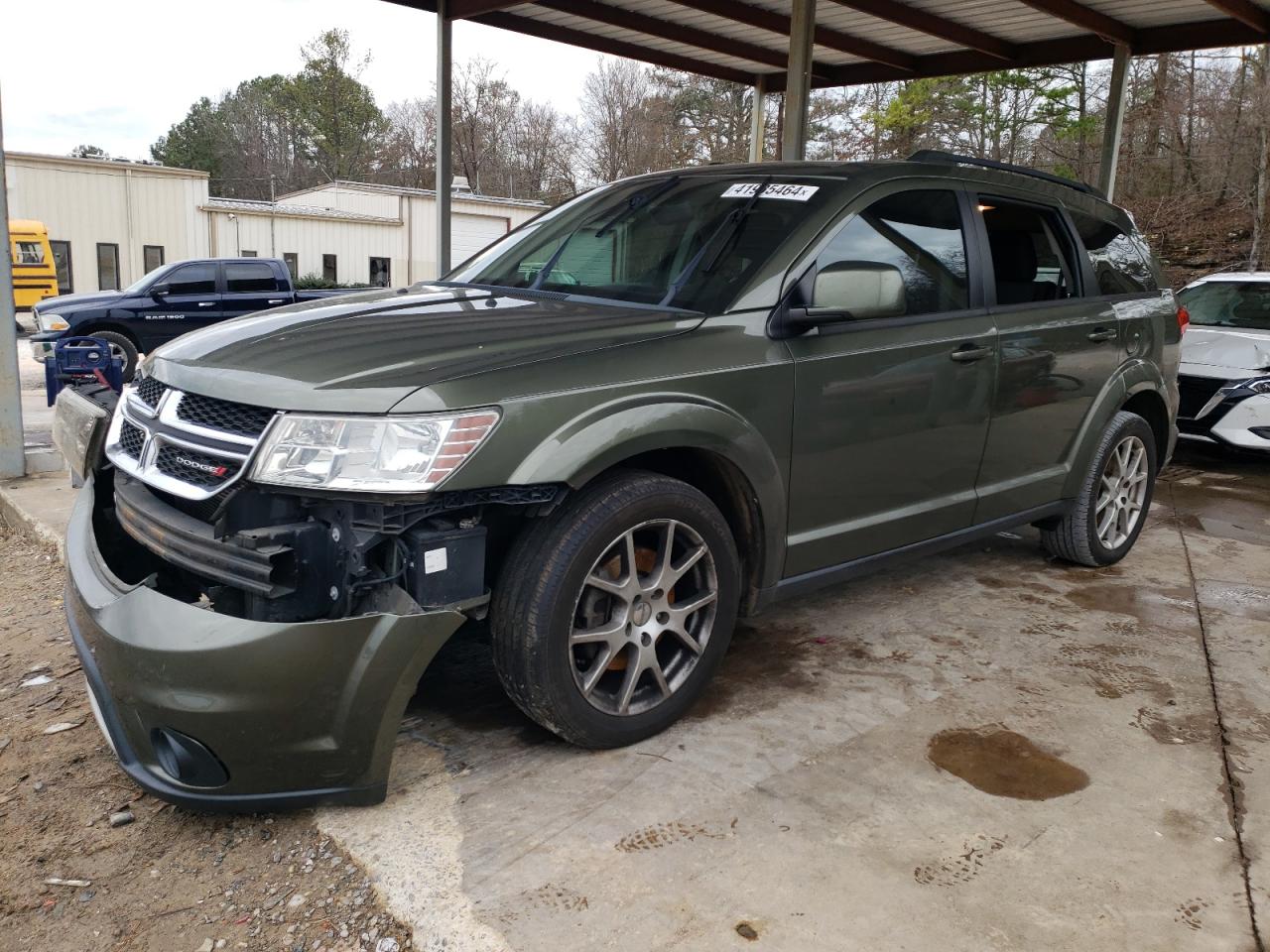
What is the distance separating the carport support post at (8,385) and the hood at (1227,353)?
8.02 m

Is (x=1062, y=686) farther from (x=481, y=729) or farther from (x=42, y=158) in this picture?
(x=42, y=158)

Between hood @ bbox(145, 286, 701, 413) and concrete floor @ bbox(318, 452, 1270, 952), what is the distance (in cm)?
110

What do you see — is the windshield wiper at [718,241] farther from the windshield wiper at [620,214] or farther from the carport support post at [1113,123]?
the carport support post at [1113,123]

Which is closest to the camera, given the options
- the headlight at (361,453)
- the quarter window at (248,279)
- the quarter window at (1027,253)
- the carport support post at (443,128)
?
the headlight at (361,453)

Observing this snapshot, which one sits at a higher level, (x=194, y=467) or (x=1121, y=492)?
(x=194, y=467)

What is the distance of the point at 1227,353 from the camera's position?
7672mm

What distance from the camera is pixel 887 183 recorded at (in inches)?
141

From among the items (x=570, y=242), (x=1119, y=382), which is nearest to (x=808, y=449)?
(x=570, y=242)

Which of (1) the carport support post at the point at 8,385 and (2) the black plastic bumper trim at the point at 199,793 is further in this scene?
(1) the carport support post at the point at 8,385

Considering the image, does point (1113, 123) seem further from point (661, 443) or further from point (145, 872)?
point (145, 872)

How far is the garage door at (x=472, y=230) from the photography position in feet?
96.6

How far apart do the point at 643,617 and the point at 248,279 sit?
44.1 ft

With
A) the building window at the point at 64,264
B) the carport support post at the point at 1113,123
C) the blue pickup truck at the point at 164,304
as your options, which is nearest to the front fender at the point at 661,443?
the carport support post at the point at 1113,123

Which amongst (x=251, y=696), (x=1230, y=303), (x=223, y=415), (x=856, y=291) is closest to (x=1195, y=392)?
(x=1230, y=303)
